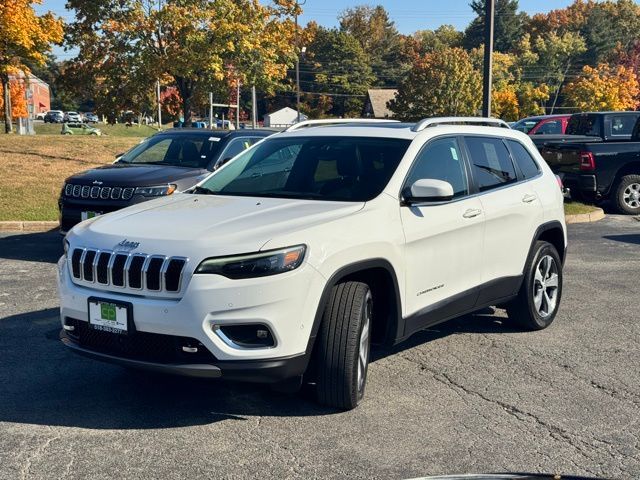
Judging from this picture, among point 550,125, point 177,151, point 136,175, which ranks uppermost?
point 550,125

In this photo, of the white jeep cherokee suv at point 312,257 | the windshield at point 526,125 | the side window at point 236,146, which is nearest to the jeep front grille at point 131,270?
the white jeep cherokee suv at point 312,257

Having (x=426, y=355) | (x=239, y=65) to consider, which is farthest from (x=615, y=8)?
(x=426, y=355)

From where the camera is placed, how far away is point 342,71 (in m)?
112

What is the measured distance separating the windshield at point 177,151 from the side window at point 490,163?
503 centimetres

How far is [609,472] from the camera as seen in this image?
3.96 m

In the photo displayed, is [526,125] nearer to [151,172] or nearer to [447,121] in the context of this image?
[151,172]

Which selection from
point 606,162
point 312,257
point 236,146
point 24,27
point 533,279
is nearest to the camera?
point 312,257

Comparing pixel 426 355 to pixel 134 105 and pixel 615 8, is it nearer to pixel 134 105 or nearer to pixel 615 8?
pixel 134 105

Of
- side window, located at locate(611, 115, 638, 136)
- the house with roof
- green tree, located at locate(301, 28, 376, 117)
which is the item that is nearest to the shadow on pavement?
side window, located at locate(611, 115, 638, 136)

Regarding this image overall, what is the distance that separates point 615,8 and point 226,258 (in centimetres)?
12711

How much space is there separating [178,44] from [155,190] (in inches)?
579

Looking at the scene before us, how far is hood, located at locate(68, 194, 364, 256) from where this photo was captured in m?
4.30

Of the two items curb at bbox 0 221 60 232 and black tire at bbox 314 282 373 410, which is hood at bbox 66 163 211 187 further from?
black tire at bbox 314 282 373 410

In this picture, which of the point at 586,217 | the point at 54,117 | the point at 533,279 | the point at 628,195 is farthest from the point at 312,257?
the point at 54,117
